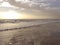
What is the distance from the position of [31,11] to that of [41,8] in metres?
0.10

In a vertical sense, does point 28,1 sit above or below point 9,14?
above

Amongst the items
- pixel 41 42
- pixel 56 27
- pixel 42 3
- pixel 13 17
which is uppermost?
pixel 42 3

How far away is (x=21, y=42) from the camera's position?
4.19 feet

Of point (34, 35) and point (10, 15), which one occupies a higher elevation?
point (10, 15)

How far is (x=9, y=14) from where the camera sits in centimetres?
129

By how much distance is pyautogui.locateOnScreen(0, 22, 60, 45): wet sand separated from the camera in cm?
127

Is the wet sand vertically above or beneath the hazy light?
beneath

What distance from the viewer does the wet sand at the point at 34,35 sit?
Result: 4.16 feet

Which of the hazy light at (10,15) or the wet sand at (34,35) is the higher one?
the hazy light at (10,15)

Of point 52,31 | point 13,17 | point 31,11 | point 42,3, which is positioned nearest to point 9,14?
point 13,17

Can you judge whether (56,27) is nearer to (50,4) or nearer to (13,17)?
(50,4)

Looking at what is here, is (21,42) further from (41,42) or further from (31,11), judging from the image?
(31,11)

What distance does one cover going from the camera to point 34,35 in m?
1.31

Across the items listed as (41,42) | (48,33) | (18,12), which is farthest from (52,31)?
(18,12)
